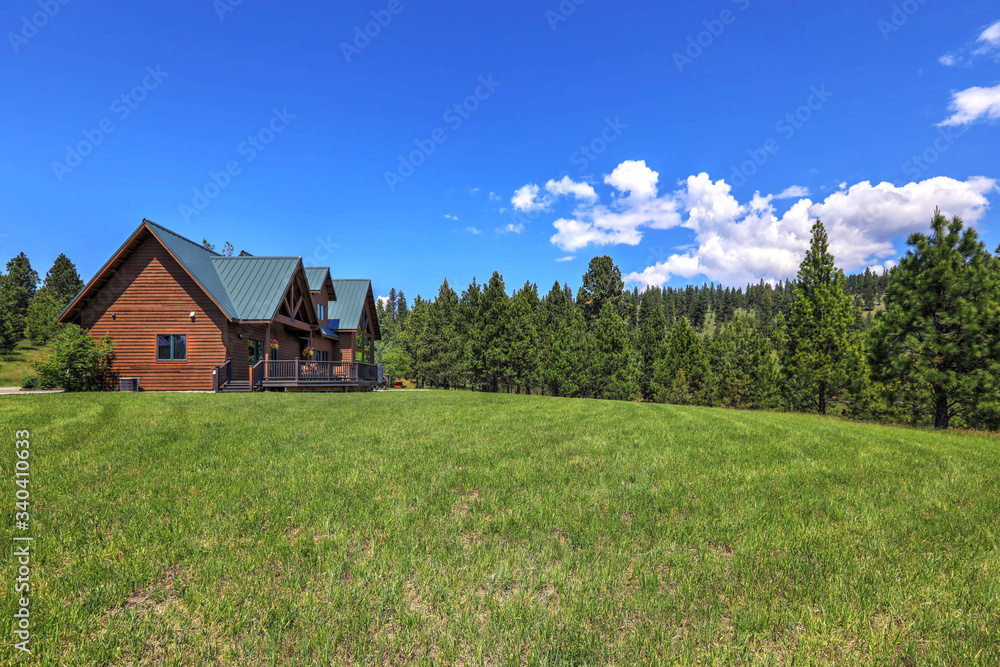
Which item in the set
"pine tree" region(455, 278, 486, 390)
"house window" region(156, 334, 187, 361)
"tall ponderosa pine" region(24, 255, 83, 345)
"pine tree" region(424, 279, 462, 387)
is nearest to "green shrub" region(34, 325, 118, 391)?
"house window" region(156, 334, 187, 361)

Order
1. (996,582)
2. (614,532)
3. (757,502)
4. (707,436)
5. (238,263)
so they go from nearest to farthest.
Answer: (996,582)
(614,532)
(757,502)
(707,436)
(238,263)

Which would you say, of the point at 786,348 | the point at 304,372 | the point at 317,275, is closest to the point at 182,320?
the point at 304,372

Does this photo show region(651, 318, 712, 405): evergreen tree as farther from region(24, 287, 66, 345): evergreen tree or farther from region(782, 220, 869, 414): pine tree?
region(24, 287, 66, 345): evergreen tree

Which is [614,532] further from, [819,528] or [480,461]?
[480,461]

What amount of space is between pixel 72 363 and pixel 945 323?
39652 millimetres

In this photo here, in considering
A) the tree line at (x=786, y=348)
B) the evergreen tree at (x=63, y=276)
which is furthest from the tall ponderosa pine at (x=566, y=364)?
the evergreen tree at (x=63, y=276)

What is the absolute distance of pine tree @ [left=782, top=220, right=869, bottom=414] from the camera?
82.2 feet

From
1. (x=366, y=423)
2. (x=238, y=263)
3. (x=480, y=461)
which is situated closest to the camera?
(x=480, y=461)

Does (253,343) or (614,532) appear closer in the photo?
(614,532)

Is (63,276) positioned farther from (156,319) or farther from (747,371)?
Result: (747,371)

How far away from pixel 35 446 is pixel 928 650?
39.4 ft

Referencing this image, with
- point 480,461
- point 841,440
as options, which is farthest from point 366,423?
point 841,440

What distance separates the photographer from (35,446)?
24.8ft

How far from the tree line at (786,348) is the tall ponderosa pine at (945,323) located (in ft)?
0.16
